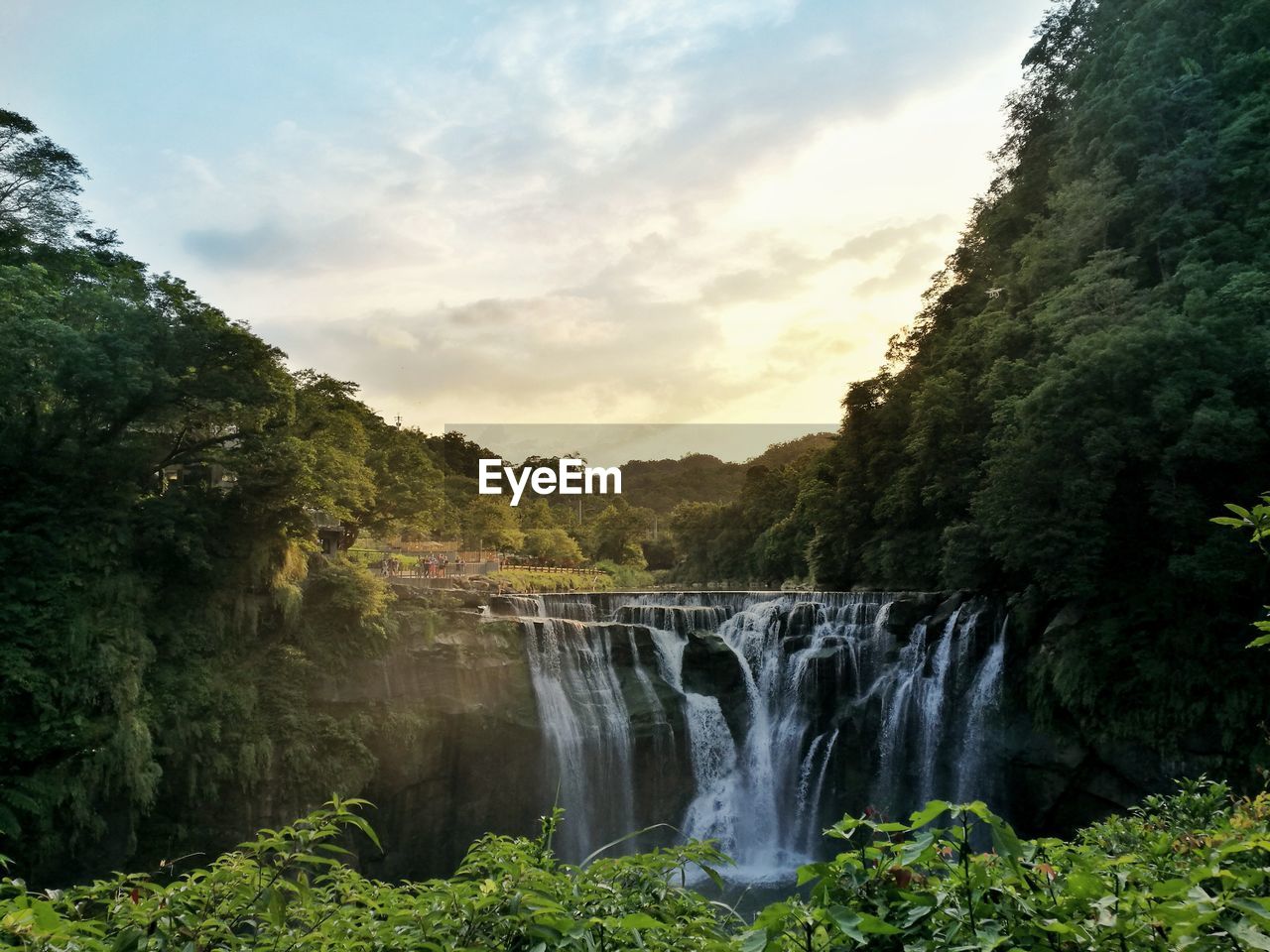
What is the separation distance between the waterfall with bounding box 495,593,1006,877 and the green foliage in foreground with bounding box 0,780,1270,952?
15.7 meters

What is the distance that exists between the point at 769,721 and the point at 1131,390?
10400 millimetres

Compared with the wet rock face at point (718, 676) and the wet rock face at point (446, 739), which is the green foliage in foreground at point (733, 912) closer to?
the wet rock face at point (446, 739)

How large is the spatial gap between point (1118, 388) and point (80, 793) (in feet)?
62.7

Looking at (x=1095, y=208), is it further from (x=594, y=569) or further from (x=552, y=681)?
(x=594, y=569)

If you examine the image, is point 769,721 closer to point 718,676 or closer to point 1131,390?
point 718,676

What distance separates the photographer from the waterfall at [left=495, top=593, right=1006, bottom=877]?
56.2 feet

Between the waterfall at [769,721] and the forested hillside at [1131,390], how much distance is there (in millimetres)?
1863

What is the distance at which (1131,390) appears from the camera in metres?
14.6

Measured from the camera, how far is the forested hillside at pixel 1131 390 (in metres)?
13.9

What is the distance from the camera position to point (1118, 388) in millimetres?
14586

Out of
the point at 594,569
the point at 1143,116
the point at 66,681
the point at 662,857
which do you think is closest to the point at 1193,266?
the point at 1143,116
